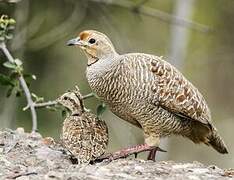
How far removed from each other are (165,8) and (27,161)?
39.4 ft

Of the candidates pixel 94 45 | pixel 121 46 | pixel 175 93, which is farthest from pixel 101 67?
pixel 121 46

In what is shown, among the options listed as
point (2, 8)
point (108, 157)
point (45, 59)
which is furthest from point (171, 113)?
point (45, 59)

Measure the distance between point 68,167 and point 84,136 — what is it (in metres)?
0.43

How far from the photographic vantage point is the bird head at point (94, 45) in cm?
893

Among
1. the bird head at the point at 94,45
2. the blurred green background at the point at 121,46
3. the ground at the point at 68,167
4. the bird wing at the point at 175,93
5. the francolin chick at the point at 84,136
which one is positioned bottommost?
the ground at the point at 68,167

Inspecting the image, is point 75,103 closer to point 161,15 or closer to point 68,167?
point 68,167

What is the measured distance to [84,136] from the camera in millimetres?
8414

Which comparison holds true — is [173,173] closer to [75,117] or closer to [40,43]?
[75,117]

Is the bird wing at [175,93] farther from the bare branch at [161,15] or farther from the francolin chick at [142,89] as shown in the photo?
the bare branch at [161,15]

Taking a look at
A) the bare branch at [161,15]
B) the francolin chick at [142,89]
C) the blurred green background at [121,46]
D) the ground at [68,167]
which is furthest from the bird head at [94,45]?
the bare branch at [161,15]

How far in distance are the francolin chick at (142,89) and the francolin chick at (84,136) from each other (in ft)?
0.96

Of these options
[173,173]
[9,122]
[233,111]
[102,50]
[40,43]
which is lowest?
[173,173]

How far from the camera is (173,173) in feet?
26.2

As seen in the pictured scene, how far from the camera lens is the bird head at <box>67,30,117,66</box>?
8930 mm
